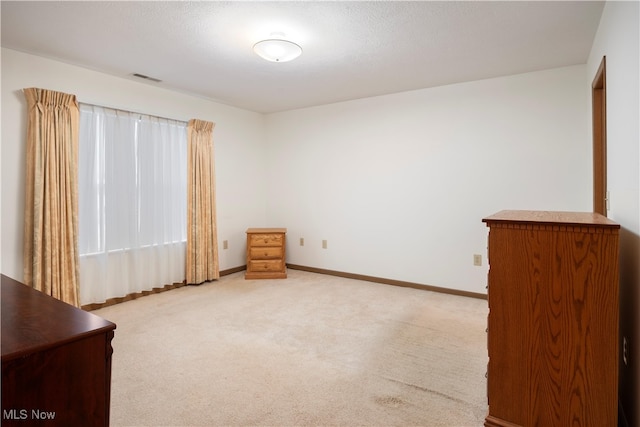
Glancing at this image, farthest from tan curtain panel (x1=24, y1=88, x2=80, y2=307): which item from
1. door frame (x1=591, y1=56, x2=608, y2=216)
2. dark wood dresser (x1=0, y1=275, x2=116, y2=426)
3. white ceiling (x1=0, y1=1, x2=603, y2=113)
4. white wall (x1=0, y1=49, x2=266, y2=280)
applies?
door frame (x1=591, y1=56, x2=608, y2=216)

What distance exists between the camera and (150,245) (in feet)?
13.3

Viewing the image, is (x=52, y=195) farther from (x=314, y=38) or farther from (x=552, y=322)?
(x=552, y=322)

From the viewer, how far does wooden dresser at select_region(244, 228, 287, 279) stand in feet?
15.7

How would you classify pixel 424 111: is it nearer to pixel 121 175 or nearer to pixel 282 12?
pixel 282 12

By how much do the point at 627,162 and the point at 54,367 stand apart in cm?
247

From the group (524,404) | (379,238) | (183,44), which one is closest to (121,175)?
(183,44)

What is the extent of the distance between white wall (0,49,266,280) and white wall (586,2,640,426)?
408 cm

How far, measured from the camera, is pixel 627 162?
1.73m

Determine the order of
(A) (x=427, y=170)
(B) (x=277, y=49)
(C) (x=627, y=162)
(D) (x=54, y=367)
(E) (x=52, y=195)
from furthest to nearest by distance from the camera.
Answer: (A) (x=427, y=170) < (E) (x=52, y=195) < (B) (x=277, y=49) < (C) (x=627, y=162) < (D) (x=54, y=367)

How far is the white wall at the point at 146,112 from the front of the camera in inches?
118

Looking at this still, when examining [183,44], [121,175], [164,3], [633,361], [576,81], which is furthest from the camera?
[121,175]

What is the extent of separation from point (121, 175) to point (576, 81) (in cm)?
460

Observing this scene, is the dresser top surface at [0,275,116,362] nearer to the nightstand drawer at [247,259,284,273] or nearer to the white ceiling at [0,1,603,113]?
the white ceiling at [0,1,603,113]

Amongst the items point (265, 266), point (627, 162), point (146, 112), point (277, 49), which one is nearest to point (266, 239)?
point (265, 266)
